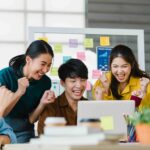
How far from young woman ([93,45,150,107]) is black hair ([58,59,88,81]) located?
0.88 feet

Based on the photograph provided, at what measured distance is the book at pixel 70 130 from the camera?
1.24 meters

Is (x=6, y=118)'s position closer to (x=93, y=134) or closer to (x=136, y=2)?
(x=93, y=134)

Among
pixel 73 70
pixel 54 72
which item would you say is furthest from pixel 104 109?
pixel 54 72

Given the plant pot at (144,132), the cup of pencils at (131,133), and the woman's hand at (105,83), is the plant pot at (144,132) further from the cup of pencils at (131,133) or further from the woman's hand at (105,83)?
the woman's hand at (105,83)

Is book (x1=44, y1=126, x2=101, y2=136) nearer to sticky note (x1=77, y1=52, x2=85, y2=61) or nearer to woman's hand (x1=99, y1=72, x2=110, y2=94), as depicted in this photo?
woman's hand (x1=99, y1=72, x2=110, y2=94)

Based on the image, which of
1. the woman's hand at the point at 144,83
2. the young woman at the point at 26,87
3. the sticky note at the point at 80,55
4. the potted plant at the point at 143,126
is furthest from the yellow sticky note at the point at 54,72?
the potted plant at the point at 143,126

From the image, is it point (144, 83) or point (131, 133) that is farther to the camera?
point (144, 83)

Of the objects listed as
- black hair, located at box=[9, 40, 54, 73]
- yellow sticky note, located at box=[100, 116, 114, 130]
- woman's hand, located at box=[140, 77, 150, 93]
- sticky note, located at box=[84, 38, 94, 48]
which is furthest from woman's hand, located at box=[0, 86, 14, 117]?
yellow sticky note, located at box=[100, 116, 114, 130]

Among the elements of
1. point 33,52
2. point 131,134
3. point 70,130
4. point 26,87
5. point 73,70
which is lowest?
point 131,134

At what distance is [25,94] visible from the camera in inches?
117

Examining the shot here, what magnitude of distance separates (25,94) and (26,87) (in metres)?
0.07

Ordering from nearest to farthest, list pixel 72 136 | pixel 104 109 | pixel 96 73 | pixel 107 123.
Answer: pixel 72 136 → pixel 107 123 → pixel 104 109 → pixel 96 73

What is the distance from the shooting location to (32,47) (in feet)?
9.93

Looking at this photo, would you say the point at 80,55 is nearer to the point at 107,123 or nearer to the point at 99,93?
the point at 99,93
